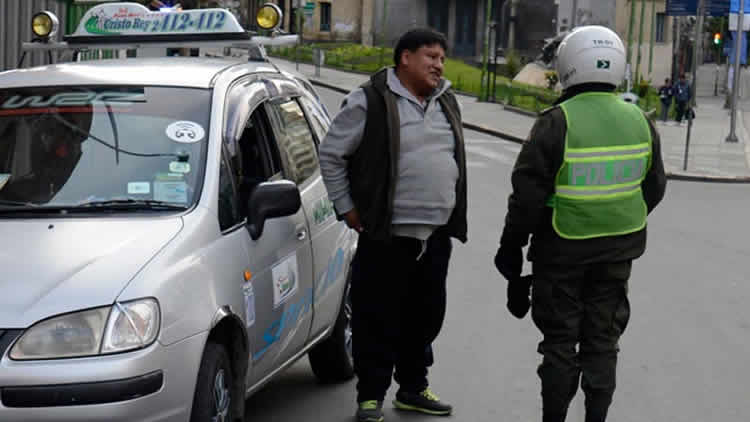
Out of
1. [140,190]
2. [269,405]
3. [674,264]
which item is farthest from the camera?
[674,264]

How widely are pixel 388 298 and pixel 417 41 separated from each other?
1229 millimetres

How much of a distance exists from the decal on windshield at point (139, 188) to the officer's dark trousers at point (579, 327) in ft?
5.57

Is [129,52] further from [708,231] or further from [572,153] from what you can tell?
[708,231]

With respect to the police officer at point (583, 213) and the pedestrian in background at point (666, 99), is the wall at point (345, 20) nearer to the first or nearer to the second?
the pedestrian in background at point (666, 99)

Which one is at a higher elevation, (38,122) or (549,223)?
(38,122)

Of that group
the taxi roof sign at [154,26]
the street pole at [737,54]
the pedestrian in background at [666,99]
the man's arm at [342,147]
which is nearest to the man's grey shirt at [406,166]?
the man's arm at [342,147]

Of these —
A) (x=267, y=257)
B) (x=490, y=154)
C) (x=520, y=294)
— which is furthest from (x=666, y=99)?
(x=267, y=257)

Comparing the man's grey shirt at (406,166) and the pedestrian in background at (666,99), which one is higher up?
the man's grey shirt at (406,166)

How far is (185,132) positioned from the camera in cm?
523

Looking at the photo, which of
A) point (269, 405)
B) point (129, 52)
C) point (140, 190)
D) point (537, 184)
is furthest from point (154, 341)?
point (129, 52)

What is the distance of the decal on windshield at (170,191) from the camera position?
4.95 meters

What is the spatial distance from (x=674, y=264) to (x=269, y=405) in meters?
6.36

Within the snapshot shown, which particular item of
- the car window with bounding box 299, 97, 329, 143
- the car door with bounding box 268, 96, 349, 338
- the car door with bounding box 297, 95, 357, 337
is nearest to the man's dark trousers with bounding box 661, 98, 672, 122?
the car window with bounding box 299, 97, 329, 143

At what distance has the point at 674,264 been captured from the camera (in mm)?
11805
